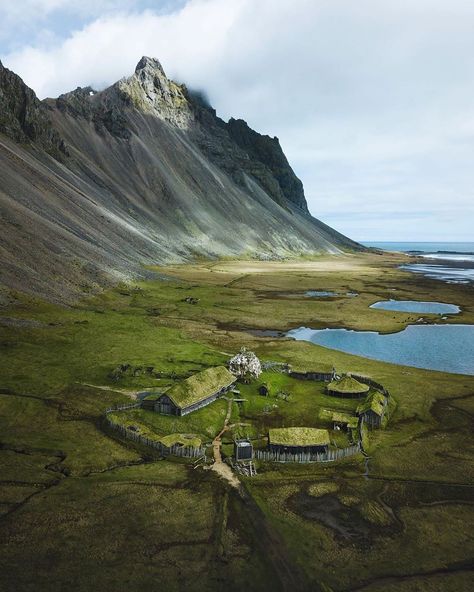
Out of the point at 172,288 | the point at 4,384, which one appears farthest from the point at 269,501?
the point at 172,288

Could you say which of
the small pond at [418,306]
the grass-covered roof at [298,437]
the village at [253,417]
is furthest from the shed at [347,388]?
the small pond at [418,306]

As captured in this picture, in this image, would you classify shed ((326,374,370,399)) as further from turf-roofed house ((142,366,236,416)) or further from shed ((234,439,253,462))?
shed ((234,439,253,462))

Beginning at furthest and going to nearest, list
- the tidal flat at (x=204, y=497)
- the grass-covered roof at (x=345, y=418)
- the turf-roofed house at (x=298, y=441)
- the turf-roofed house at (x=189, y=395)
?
the turf-roofed house at (x=189, y=395) < the grass-covered roof at (x=345, y=418) < the turf-roofed house at (x=298, y=441) < the tidal flat at (x=204, y=497)

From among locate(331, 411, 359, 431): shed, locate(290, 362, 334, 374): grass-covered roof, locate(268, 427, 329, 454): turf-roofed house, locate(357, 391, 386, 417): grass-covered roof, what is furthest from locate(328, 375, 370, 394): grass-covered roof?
locate(268, 427, 329, 454): turf-roofed house

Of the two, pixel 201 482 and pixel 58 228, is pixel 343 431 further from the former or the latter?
pixel 58 228

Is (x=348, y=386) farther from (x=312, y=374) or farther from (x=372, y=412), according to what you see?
(x=372, y=412)

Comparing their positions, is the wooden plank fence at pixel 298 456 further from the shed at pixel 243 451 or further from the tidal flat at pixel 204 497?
the shed at pixel 243 451

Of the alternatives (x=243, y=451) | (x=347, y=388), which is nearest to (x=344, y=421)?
(x=347, y=388)
